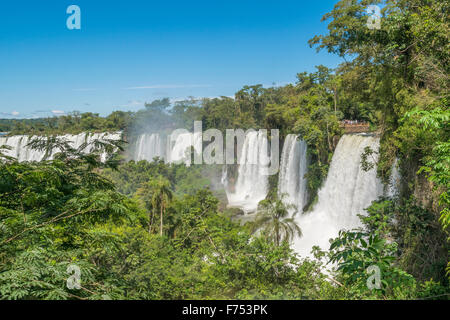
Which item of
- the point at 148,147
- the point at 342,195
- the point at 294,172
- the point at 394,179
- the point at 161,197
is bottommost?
the point at 161,197

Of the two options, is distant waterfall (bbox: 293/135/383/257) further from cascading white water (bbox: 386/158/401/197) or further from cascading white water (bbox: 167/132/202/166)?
cascading white water (bbox: 167/132/202/166)

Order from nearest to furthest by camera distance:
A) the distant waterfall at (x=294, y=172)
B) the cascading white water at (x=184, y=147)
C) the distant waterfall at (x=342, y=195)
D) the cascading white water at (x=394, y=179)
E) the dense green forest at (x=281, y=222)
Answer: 1. the dense green forest at (x=281, y=222)
2. the cascading white water at (x=394, y=179)
3. the distant waterfall at (x=342, y=195)
4. the distant waterfall at (x=294, y=172)
5. the cascading white water at (x=184, y=147)

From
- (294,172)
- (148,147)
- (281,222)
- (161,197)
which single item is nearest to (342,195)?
(281,222)

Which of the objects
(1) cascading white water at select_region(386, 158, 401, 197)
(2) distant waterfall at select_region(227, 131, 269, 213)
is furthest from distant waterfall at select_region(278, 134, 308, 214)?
(1) cascading white water at select_region(386, 158, 401, 197)

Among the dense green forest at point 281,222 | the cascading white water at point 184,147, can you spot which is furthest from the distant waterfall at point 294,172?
the cascading white water at point 184,147

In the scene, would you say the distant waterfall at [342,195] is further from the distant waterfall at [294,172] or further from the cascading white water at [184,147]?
the cascading white water at [184,147]

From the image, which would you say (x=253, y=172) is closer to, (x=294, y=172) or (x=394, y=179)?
(x=294, y=172)
